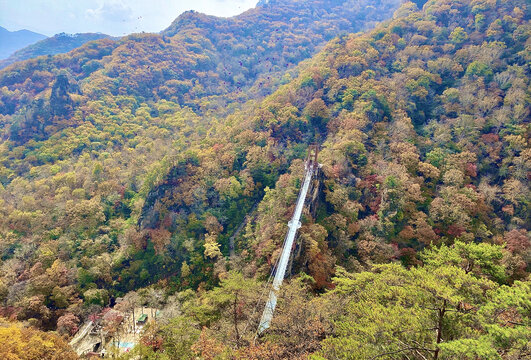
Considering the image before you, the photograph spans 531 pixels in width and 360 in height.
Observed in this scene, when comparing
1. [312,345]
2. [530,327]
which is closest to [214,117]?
[312,345]

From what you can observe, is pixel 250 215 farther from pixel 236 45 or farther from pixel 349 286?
pixel 236 45

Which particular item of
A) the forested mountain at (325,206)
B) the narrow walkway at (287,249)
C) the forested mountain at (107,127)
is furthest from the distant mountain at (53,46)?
the narrow walkway at (287,249)

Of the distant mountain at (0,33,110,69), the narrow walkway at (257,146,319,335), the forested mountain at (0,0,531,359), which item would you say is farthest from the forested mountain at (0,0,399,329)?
the distant mountain at (0,33,110,69)

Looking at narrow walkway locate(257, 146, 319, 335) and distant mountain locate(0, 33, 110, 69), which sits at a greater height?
distant mountain locate(0, 33, 110, 69)

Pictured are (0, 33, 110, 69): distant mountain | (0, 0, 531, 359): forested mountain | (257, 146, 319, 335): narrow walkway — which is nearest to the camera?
(0, 0, 531, 359): forested mountain

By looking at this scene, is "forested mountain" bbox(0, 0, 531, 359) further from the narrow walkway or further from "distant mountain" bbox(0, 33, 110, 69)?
"distant mountain" bbox(0, 33, 110, 69)

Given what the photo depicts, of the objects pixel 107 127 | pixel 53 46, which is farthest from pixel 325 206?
pixel 53 46
